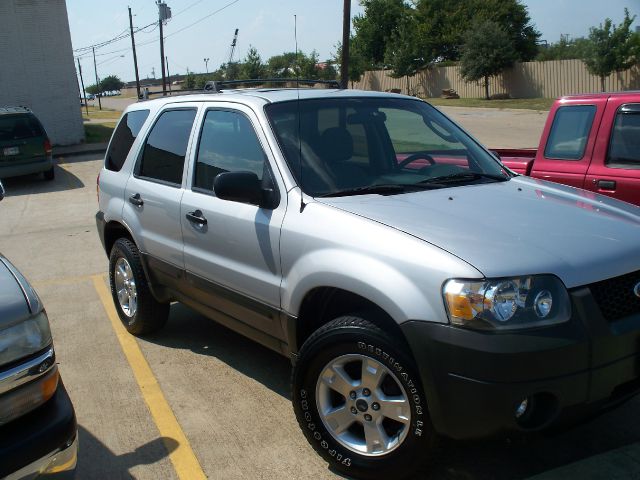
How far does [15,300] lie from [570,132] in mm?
4766

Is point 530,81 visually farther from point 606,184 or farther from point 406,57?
point 606,184

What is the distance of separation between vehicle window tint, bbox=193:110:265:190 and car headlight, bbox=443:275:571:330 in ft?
5.21

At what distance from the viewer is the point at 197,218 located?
4.18 m

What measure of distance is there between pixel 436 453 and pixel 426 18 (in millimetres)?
70235

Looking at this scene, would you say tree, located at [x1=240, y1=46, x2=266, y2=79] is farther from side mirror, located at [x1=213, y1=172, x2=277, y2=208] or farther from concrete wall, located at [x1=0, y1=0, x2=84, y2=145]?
side mirror, located at [x1=213, y1=172, x2=277, y2=208]

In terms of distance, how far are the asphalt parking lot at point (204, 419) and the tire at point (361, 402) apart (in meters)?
0.18

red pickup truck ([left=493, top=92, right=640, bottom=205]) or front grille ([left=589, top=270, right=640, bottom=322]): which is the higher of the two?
red pickup truck ([left=493, top=92, right=640, bottom=205])

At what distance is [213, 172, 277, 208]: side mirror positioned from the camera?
138 inches

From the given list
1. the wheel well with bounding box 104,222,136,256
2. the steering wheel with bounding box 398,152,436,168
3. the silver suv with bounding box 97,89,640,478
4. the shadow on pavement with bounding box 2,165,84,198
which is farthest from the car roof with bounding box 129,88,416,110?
the shadow on pavement with bounding box 2,165,84,198

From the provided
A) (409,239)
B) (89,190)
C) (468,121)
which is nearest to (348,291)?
(409,239)

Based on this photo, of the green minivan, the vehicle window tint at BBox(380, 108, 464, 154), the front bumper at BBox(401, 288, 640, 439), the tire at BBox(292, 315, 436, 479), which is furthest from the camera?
the green minivan

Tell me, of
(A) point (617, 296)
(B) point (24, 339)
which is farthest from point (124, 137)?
(A) point (617, 296)

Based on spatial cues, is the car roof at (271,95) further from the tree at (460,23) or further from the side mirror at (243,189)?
the tree at (460,23)

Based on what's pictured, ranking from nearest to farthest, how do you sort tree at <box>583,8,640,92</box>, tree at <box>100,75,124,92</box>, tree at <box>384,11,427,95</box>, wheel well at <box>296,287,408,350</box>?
wheel well at <box>296,287,408,350</box>
tree at <box>583,8,640,92</box>
tree at <box>384,11,427,95</box>
tree at <box>100,75,124,92</box>
